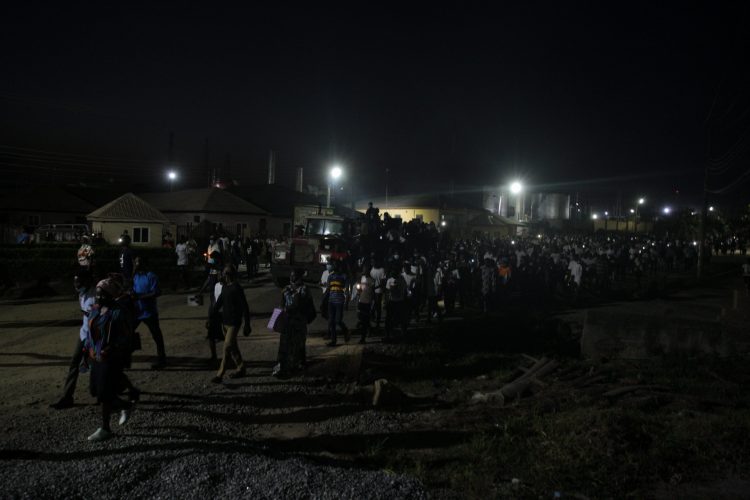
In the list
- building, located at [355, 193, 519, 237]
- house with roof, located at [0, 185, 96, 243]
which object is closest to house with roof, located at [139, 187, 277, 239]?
house with roof, located at [0, 185, 96, 243]

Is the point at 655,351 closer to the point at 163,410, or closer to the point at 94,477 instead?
the point at 163,410

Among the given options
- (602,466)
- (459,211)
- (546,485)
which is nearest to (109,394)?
(546,485)

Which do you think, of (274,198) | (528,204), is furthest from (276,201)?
(528,204)

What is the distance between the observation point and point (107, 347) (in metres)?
5.73

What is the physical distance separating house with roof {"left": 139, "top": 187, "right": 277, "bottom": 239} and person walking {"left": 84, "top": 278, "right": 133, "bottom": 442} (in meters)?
35.1

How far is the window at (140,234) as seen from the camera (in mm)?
32475

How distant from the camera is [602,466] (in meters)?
5.79

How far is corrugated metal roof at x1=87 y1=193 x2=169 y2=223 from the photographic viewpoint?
3136 centimetres

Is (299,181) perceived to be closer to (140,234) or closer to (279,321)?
(140,234)

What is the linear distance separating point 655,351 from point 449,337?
461 centimetres

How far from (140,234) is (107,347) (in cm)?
2957

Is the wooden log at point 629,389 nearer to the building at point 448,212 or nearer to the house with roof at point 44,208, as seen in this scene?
the house with roof at point 44,208

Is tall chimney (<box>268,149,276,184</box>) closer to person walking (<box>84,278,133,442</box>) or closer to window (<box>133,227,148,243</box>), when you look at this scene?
window (<box>133,227,148,243</box>)

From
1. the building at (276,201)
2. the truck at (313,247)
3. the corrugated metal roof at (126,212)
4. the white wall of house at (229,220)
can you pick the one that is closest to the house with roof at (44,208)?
the white wall of house at (229,220)
